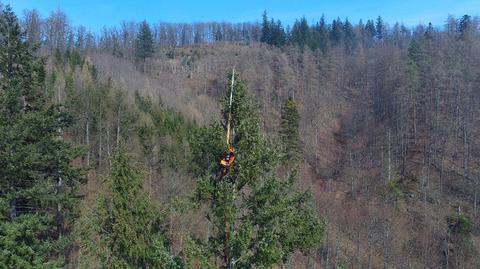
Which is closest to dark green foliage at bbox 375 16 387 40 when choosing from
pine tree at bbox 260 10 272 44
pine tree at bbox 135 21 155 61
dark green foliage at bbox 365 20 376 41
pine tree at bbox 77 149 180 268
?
dark green foliage at bbox 365 20 376 41

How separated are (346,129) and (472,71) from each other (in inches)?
881

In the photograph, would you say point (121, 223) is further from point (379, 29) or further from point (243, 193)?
point (379, 29)

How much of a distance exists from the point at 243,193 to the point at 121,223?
849 centimetres

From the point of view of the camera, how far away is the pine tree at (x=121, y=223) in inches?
694

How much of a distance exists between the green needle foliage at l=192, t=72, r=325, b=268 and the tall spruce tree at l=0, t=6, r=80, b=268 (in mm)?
7822

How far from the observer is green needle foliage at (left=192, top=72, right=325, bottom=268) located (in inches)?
406

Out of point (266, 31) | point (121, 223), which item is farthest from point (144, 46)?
point (121, 223)

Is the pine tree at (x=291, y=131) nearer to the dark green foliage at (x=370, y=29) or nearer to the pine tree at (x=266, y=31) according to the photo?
the pine tree at (x=266, y=31)

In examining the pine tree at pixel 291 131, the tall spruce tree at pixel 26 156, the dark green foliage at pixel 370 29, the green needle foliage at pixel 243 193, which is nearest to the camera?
the green needle foliage at pixel 243 193

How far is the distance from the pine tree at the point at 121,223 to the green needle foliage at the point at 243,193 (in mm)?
7383

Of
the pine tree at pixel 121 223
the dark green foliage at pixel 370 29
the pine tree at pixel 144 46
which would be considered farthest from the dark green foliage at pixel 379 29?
the pine tree at pixel 121 223

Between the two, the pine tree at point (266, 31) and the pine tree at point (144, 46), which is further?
the pine tree at point (266, 31)

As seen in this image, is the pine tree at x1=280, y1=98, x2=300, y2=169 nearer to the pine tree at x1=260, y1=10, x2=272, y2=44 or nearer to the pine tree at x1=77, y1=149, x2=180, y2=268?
the pine tree at x1=77, y1=149, x2=180, y2=268

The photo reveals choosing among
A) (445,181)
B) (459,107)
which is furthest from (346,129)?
(445,181)
